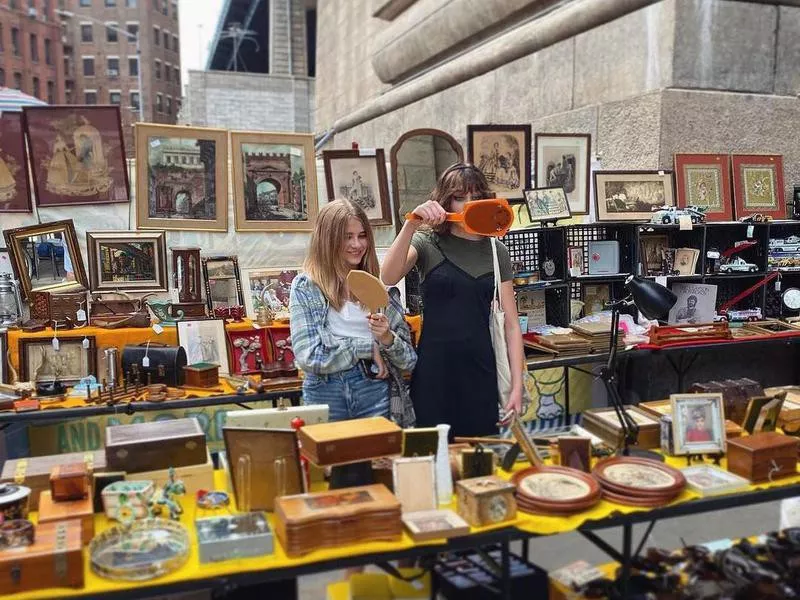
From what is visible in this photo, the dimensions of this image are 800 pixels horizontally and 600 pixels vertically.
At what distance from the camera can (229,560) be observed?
189cm

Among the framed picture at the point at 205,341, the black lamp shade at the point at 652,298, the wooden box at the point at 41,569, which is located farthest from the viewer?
the framed picture at the point at 205,341

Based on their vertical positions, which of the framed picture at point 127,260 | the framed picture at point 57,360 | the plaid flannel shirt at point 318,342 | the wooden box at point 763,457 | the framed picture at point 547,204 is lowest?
the wooden box at point 763,457

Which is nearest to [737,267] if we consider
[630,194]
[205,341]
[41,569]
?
[630,194]

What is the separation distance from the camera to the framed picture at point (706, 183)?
5387 mm

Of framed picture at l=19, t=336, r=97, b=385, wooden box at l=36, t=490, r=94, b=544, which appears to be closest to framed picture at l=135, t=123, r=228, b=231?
framed picture at l=19, t=336, r=97, b=385

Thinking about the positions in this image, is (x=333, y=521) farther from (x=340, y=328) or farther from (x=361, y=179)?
(x=361, y=179)

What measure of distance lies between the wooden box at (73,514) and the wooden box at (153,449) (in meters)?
0.21

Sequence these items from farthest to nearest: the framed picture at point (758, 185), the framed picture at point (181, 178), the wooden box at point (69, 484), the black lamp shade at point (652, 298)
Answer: the framed picture at point (758, 185)
the framed picture at point (181, 178)
the black lamp shade at point (652, 298)
the wooden box at point (69, 484)

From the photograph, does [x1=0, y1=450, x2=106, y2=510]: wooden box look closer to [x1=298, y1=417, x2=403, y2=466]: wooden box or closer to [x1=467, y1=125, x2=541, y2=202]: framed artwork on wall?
[x1=298, y1=417, x2=403, y2=466]: wooden box

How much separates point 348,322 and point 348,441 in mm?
688

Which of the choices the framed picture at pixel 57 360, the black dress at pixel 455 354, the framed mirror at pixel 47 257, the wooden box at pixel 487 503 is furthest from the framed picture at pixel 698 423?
the framed mirror at pixel 47 257

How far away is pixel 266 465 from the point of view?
2188 millimetres

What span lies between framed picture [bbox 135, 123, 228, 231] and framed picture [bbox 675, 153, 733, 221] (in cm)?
343

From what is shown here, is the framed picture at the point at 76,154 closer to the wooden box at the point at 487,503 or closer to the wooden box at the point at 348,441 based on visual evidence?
the wooden box at the point at 348,441
